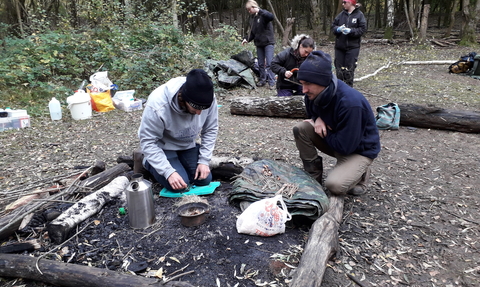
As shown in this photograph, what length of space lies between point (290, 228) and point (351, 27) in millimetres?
5621

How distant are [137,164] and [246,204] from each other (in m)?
1.38

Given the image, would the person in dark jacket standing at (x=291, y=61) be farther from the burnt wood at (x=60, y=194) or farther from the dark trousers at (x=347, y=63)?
the burnt wood at (x=60, y=194)

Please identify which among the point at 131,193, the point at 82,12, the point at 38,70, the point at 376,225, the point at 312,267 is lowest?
the point at 376,225

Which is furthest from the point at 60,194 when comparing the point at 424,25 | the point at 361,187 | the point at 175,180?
the point at 424,25

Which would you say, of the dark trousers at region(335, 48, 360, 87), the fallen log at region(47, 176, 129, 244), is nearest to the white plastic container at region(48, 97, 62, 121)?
the fallen log at region(47, 176, 129, 244)

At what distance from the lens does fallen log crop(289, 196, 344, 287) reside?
6.66 feet

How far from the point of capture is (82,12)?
9555 millimetres

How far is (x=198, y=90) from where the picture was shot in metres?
2.64

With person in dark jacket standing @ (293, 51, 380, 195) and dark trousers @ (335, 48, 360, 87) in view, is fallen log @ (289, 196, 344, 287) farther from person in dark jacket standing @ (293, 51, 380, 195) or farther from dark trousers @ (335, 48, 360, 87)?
dark trousers @ (335, 48, 360, 87)

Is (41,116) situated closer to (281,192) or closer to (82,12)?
(82,12)

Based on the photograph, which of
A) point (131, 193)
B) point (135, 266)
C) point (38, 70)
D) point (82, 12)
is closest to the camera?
point (135, 266)

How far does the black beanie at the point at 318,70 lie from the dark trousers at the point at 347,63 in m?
4.62

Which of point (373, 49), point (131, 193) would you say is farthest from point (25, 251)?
point (373, 49)

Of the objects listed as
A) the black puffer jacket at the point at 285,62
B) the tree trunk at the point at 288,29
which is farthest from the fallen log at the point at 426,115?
the tree trunk at the point at 288,29
